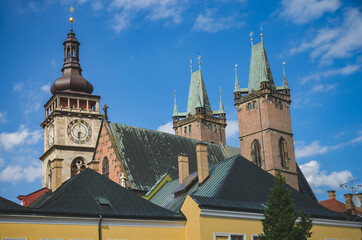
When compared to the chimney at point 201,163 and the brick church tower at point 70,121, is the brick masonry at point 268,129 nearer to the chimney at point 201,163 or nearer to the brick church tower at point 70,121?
the brick church tower at point 70,121

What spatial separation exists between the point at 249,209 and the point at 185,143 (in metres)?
24.5

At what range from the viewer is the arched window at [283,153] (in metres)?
55.1

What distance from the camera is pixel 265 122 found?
54875mm

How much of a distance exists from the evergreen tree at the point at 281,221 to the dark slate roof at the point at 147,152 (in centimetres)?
1997

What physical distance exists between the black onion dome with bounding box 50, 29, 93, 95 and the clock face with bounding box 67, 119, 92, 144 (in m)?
4.47

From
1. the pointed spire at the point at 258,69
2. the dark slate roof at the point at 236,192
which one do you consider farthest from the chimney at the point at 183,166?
the pointed spire at the point at 258,69

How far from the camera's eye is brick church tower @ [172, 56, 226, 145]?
229ft

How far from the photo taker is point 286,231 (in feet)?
75.8

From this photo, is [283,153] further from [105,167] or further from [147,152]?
[105,167]

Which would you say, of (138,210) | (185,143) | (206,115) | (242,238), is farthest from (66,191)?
(206,115)

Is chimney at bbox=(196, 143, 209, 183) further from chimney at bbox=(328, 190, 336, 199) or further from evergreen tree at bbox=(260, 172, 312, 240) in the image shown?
chimney at bbox=(328, 190, 336, 199)

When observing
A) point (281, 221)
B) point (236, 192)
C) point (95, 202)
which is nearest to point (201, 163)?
point (236, 192)

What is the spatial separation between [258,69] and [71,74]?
23.2 meters

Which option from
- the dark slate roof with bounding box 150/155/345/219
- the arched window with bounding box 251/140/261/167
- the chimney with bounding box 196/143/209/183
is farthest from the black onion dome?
the chimney with bounding box 196/143/209/183
